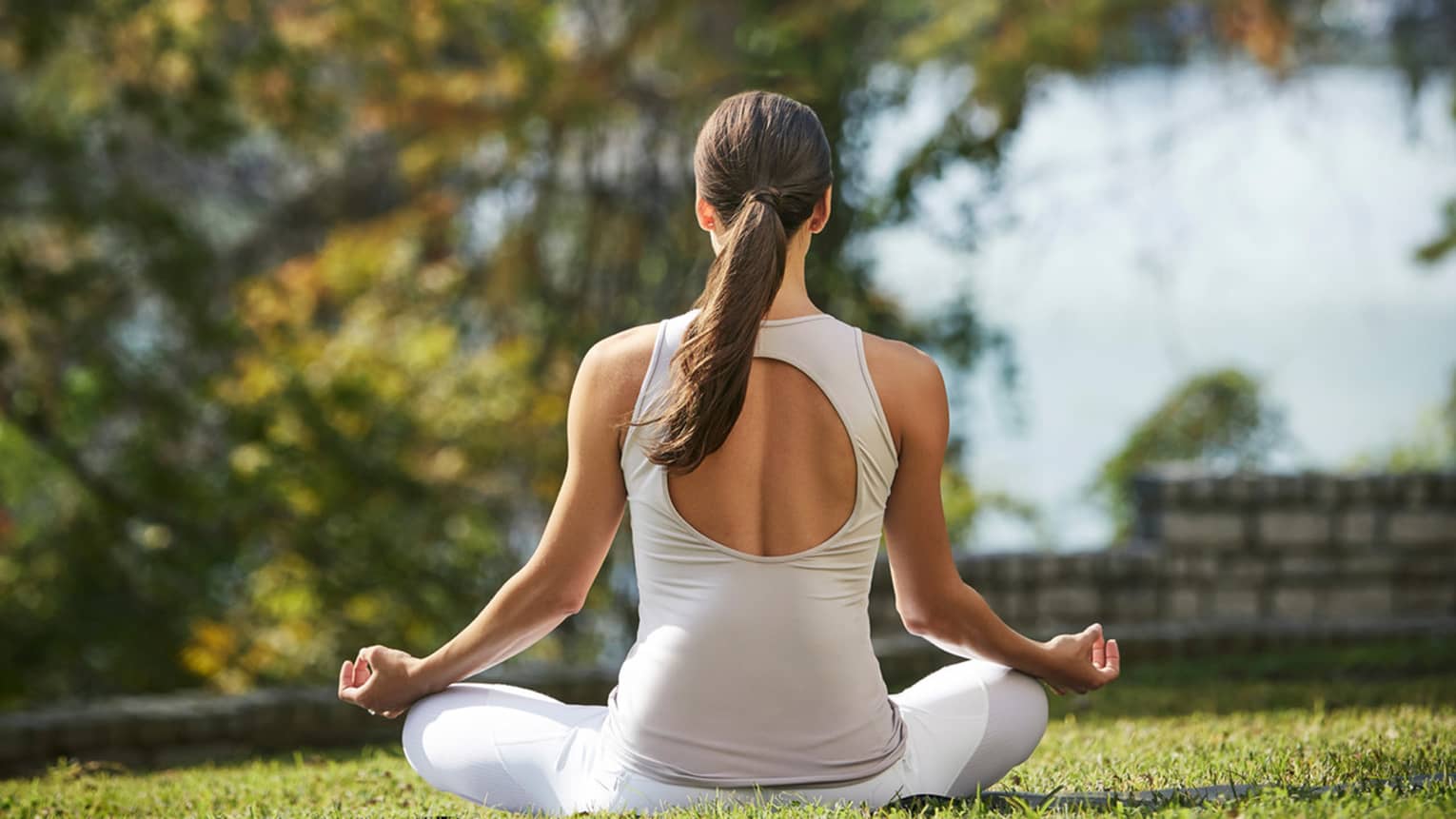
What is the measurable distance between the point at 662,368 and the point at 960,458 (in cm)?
802

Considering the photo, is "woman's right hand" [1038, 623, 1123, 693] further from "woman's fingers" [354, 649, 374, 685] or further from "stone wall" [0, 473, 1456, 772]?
"stone wall" [0, 473, 1456, 772]

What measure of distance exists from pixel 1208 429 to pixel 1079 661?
27.0ft

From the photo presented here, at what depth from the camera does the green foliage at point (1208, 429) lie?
10672 mm

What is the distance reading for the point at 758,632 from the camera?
8.91 ft

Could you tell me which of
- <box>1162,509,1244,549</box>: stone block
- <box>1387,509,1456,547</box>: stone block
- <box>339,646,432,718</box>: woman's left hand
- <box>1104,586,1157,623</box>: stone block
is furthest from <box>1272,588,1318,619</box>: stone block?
<box>339,646,432,718</box>: woman's left hand

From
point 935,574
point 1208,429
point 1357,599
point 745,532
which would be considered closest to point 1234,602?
point 1357,599

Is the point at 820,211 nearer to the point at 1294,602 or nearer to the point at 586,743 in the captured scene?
the point at 586,743

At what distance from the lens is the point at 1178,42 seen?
940 cm

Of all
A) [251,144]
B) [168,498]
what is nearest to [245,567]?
[168,498]

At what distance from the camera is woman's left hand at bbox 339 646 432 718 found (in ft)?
9.56

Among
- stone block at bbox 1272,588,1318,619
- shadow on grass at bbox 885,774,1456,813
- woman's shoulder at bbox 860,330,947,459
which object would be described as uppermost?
woman's shoulder at bbox 860,330,947,459

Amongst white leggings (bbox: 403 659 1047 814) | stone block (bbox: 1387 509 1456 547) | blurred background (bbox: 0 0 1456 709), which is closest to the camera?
white leggings (bbox: 403 659 1047 814)

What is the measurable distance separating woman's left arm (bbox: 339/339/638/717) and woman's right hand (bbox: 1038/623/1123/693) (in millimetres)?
850

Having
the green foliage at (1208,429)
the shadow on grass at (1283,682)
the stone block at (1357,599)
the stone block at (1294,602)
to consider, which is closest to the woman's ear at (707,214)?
the shadow on grass at (1283,682)
